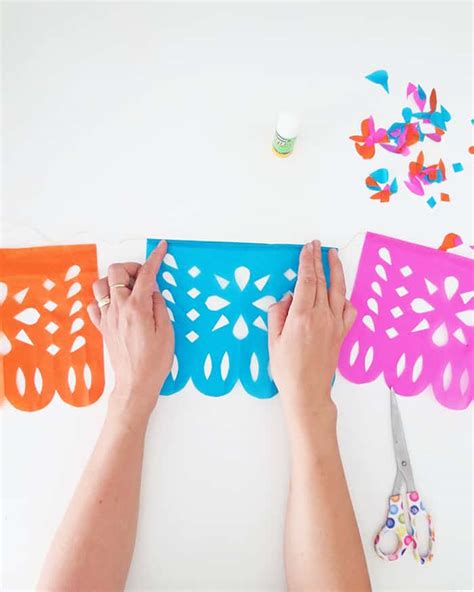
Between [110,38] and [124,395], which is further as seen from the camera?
[110,38]

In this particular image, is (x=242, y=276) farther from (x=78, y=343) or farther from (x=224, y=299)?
(x=78, y=343)

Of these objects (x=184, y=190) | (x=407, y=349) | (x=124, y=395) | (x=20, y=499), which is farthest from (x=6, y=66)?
(x=407, y=349)

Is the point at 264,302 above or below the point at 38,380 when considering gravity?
above

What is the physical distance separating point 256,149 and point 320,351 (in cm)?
42

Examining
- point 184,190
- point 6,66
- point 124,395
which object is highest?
point 6,66

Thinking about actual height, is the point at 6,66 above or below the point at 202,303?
above

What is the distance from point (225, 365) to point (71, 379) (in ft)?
0.94

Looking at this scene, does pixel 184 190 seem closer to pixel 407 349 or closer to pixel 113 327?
pixel 113 327

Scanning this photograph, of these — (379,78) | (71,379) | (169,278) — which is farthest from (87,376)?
(379,78)

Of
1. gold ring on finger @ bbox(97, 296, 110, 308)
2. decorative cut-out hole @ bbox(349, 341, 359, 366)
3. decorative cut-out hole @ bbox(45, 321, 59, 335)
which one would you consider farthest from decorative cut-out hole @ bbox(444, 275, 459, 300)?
decorative cut-out hole @ bbox(45, 321, 59, 335)

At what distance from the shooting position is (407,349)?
33.0 inches

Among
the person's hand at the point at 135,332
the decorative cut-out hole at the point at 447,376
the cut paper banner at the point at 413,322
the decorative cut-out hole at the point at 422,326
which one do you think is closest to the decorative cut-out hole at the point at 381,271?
the cut paper banner at the point at 413,322

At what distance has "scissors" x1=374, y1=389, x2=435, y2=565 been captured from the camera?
76 centimetres

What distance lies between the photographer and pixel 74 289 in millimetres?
815
